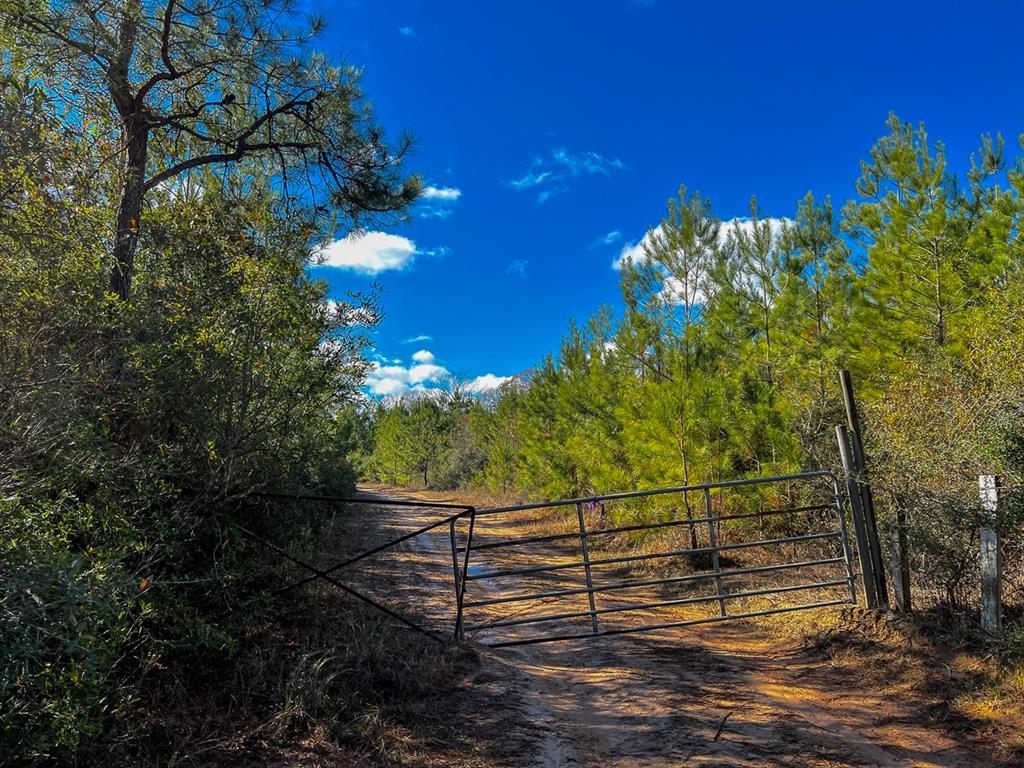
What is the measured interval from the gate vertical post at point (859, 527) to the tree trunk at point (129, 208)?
675 cm

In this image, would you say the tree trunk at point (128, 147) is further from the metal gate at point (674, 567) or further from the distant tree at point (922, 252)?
the distant tree at point (922, 252)

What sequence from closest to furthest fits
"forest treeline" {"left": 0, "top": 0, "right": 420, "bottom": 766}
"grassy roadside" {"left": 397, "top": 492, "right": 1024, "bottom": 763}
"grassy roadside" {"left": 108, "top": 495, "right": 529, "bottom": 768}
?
"forest treeline" {"left": 0, "top": 0, "right": 420, "bottom": 766}, "grassy roadside" {"left": 108, "top": 495, "right": 529, "bottom": 768}, "grassy roadside" {"left": 397, "top": 492, "right": 1024, "bottom": 763}

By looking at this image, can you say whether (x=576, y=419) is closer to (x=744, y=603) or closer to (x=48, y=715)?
(x=744, y=603)

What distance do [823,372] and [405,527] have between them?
440 inches

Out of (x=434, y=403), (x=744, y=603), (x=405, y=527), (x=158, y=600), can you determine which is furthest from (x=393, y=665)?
(x=434, y=403)

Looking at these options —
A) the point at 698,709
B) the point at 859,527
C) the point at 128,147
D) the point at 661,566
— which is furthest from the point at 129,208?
the point at 661,566

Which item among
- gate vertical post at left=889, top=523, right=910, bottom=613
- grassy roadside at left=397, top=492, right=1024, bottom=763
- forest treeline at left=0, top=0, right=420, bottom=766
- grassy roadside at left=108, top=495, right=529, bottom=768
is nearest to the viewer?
forest treeline at left=0, top=0, right=420, bottom=766

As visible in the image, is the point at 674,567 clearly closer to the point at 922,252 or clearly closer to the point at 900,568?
the point at 900,568

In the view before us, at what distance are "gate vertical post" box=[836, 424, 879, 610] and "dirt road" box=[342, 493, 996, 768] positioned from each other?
1016mm

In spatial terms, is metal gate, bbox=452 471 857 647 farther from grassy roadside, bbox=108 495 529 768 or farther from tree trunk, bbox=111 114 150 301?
tree trunk, bbox=111 114 150 301

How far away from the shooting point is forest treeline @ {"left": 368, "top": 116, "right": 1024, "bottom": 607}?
5.20m

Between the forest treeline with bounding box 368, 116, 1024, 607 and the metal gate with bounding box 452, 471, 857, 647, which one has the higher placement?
the forest treeline with bounding box 368, 116, 1024, 607

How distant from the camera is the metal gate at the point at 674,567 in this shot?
231 inches

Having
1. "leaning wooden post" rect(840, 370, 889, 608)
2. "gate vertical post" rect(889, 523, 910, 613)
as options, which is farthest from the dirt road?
"leaning wooden post" rect(840, 370, 889, 608)
